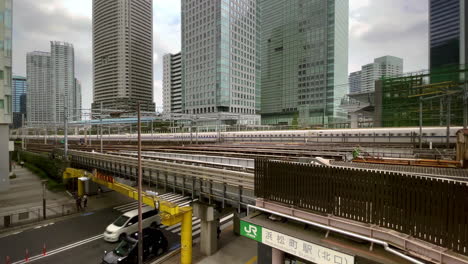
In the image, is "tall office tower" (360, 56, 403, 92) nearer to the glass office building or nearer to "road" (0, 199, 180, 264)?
"road" (0, 199, 180, 264)

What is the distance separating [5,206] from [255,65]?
124336 mm

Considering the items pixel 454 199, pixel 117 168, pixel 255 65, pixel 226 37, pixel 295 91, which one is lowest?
pixel 117 168

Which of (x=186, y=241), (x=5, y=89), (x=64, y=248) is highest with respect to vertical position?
(x=5, y=89)

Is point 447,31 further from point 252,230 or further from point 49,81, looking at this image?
point 49,81

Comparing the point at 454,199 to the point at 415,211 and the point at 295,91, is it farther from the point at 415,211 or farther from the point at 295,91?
the point at 295,91

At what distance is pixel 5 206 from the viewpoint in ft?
86.8

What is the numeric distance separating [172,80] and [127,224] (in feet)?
516

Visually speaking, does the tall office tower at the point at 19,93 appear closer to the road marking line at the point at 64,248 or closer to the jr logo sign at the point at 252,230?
the road marking line at the point at 64,248

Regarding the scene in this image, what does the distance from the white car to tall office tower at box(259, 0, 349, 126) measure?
97739 millimetres

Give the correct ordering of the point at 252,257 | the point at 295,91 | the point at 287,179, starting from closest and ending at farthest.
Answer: the point at 287,179, the point at 252,257, the point at 295,91

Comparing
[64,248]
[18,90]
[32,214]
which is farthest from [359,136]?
[18,90]

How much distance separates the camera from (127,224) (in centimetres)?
1816

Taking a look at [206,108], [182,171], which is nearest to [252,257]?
[182,171]

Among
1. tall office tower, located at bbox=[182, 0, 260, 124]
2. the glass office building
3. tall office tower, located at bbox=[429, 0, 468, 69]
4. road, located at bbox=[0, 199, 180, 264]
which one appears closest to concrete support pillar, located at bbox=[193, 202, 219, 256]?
road, located at bbox=[0, 199, 180, 264]
